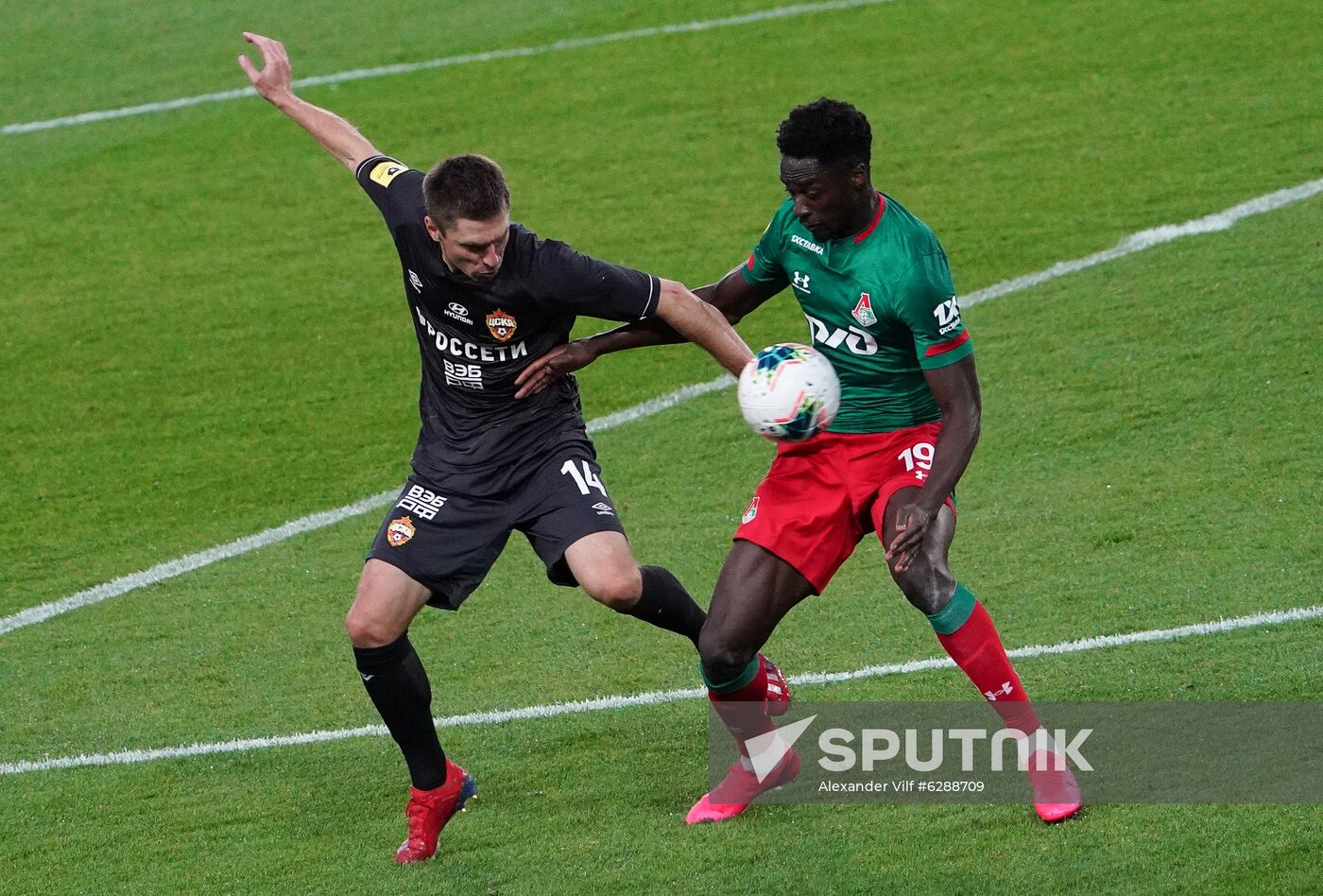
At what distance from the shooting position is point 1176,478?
8633 mm

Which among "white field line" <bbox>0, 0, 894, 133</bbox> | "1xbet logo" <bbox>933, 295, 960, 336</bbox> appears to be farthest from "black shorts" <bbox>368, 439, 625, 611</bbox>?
"white field line" <bbox>0, 0, 894, 133</bbox>

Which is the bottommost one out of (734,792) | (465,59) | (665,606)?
(734,792)

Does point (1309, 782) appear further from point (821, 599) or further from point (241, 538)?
point (241, 538)

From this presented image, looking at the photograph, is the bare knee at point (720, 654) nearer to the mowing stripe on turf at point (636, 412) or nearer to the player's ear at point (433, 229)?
the player's ear at point (433, 229)

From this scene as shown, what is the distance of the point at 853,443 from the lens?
5.82 m

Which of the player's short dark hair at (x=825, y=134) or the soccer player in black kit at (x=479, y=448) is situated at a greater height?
the player's short dark hair at (x=825, y=134)

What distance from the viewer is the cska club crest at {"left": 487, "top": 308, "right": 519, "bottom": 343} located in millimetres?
5965

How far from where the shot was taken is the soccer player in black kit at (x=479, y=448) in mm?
5750

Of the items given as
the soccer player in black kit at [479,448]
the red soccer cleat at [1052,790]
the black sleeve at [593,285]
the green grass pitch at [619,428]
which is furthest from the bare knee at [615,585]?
the red soccer cleat at [1052,790]

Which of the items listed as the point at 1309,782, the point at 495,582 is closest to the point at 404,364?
the point at 495,582

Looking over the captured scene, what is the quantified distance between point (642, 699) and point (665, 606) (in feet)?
3.31

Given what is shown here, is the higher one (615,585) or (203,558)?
(615,585)

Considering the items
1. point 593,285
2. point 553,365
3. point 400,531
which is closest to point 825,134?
point 593,285

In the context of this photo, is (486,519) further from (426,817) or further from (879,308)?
(879,308)
